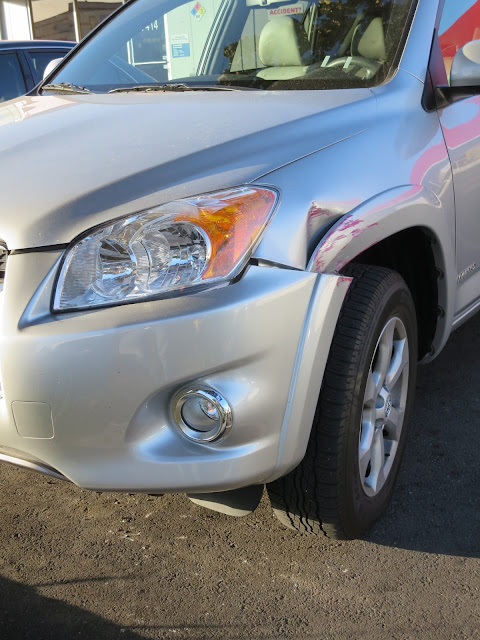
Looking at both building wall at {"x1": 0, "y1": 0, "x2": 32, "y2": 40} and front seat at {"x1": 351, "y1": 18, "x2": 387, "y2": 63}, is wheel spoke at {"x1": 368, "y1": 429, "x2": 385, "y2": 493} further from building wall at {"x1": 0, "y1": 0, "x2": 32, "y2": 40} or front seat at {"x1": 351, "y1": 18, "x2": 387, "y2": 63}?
building wall at {"x1": 0, "y1": 0, "x2": 32, "y2": 40}

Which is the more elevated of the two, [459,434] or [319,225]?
[319,225]

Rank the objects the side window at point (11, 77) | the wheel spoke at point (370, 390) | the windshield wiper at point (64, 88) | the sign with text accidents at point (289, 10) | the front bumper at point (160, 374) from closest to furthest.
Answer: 1. the front bumper at point (160, 374)
2. the wheel spoke at point (370, 390)
3. the sign with text accidents at point (289, 10)
4. the windshield wiper at point (64, 88)
5. the side window at point (11, 77)

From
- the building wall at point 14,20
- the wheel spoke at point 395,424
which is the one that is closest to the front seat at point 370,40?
the wheel spoke at point 395,424

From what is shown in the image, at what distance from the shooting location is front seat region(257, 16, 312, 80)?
2668mm

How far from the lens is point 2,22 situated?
1522cm

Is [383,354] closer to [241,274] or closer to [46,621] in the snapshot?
[241,274]

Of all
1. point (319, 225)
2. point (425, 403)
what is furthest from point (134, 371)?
point (425, 403)

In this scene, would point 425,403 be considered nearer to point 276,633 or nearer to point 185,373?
point 276,633

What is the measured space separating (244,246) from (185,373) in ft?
1.09

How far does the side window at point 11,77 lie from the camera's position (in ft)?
18.5

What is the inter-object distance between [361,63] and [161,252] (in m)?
1.19

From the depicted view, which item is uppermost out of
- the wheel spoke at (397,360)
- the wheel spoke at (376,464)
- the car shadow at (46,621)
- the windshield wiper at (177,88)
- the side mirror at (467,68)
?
the side mirror at (467,68)

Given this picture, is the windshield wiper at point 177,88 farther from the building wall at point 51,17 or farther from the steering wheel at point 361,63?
the building wall at point 51,17

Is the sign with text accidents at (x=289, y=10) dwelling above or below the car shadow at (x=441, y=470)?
above
